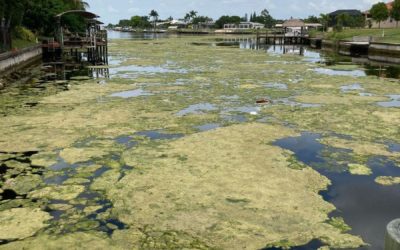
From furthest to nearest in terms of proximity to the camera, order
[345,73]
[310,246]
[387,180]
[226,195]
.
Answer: [345,73] < [387,180] < [226,195] < [310,246]

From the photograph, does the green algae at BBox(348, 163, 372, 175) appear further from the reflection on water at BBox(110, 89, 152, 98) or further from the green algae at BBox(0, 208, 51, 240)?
the reflection on water at BBox(110, 89, 152, 98)

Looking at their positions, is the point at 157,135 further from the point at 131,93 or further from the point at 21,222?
the point at 131,93

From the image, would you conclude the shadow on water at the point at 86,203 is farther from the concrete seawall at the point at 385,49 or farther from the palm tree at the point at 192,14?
the palm tree at the point at 192,14

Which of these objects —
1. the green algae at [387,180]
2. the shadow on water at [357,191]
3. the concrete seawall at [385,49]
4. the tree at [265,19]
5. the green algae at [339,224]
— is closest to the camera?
the green algae at [339,224]

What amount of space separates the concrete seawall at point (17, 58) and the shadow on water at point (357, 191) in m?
17.0

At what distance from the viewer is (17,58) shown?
2270cm

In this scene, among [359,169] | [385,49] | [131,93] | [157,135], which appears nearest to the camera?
[359,169]

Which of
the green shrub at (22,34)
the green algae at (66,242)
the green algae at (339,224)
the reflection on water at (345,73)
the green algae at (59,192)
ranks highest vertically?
the green shrub at (22,34)

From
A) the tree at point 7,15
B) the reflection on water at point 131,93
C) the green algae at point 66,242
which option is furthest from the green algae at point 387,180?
the tree at point 7,15

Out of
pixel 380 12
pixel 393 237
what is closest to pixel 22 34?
pixel 393 237

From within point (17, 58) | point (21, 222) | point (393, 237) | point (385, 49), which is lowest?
point (21, 222)

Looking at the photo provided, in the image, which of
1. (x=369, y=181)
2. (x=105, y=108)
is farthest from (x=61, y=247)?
(x=105, y=108)

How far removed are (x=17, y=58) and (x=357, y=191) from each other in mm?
22284

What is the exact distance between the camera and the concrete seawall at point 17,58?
1963 cm
